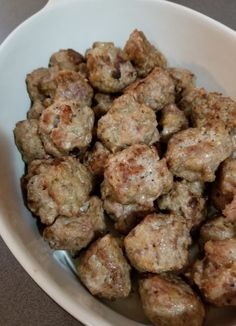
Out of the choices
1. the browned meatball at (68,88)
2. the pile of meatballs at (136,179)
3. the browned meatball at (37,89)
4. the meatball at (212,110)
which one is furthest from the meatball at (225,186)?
the browned meatball at (37,89)

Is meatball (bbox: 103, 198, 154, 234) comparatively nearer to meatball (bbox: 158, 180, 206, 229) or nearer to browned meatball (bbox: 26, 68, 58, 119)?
meatball (bbox: 158, 180, 206, 229)

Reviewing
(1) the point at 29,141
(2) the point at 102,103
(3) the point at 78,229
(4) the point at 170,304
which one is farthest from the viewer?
(2) the point at 102,103

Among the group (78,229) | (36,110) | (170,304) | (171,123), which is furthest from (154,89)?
(170,304)

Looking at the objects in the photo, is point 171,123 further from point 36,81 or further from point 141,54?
point 36,81

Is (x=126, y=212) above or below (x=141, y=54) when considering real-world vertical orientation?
below

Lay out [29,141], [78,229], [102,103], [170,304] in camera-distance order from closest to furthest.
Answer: [170,304] < [78,229] < [29,141] < [102,103]

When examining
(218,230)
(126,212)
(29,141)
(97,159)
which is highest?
(29,141)

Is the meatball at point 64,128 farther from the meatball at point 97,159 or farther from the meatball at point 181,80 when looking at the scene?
the meatball at point 181,80

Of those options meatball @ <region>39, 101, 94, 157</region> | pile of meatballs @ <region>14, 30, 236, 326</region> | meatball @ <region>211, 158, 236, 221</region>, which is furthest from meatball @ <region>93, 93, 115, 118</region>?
meatball @ <region>211, 158, 236, 221</region>
